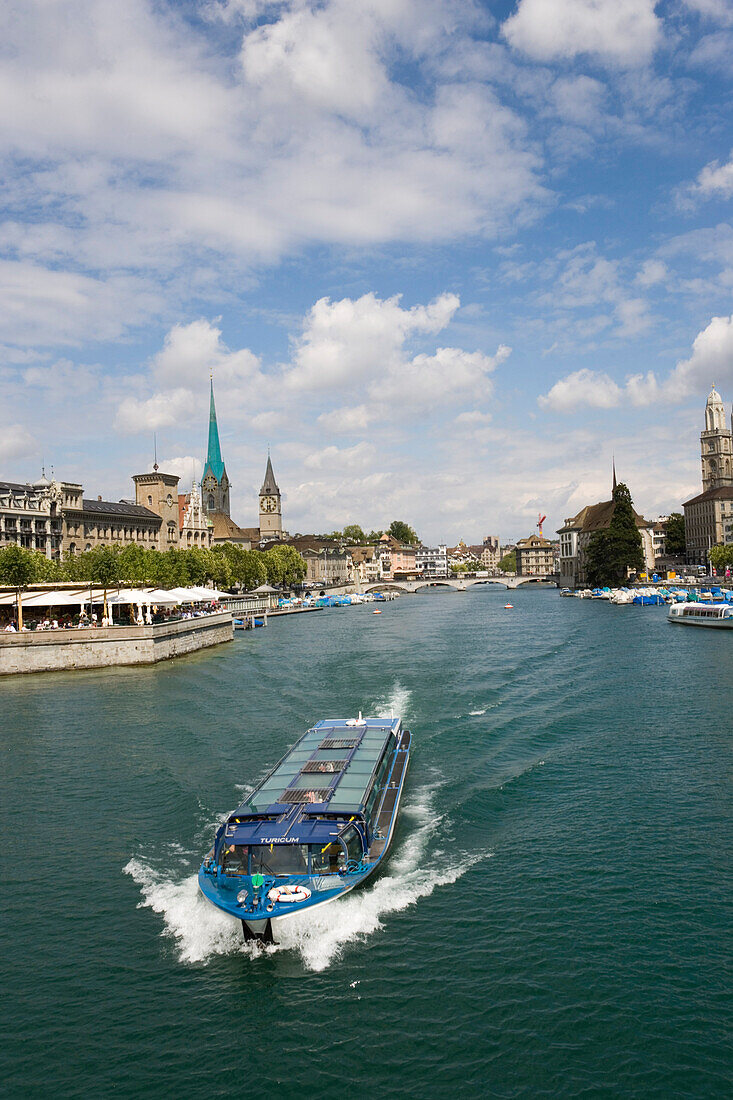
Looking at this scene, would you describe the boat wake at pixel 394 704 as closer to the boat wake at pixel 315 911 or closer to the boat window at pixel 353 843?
the boat wake at pixel 315 911

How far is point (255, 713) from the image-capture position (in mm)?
46344

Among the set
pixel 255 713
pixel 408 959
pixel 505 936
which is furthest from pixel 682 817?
pixel 255 713

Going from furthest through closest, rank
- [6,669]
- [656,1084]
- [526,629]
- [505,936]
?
[526,629], [6,669], [505,936], [656,1084]

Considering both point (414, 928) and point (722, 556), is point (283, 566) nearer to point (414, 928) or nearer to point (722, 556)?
point (722, 556)

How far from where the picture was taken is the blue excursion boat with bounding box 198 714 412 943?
18.9 m

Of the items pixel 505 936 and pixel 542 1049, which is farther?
pixel 505 936

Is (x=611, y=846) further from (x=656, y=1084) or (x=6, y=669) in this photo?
(x=6, y=669)

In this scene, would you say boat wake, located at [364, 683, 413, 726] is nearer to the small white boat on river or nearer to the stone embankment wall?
the stone embankment wall

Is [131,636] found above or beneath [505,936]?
above

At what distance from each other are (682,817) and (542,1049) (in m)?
13.5

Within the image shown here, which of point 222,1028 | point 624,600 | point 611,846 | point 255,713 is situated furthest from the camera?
point 624,600

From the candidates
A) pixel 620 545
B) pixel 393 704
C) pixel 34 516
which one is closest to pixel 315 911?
pixel 393 704

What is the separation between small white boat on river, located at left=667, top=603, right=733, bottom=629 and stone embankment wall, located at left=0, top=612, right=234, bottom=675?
6183 centimetres

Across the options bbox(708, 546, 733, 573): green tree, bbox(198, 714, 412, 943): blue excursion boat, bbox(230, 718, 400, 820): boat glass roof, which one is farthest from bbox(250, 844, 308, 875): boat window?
bbox(708, 546, 733, 573): green tree
